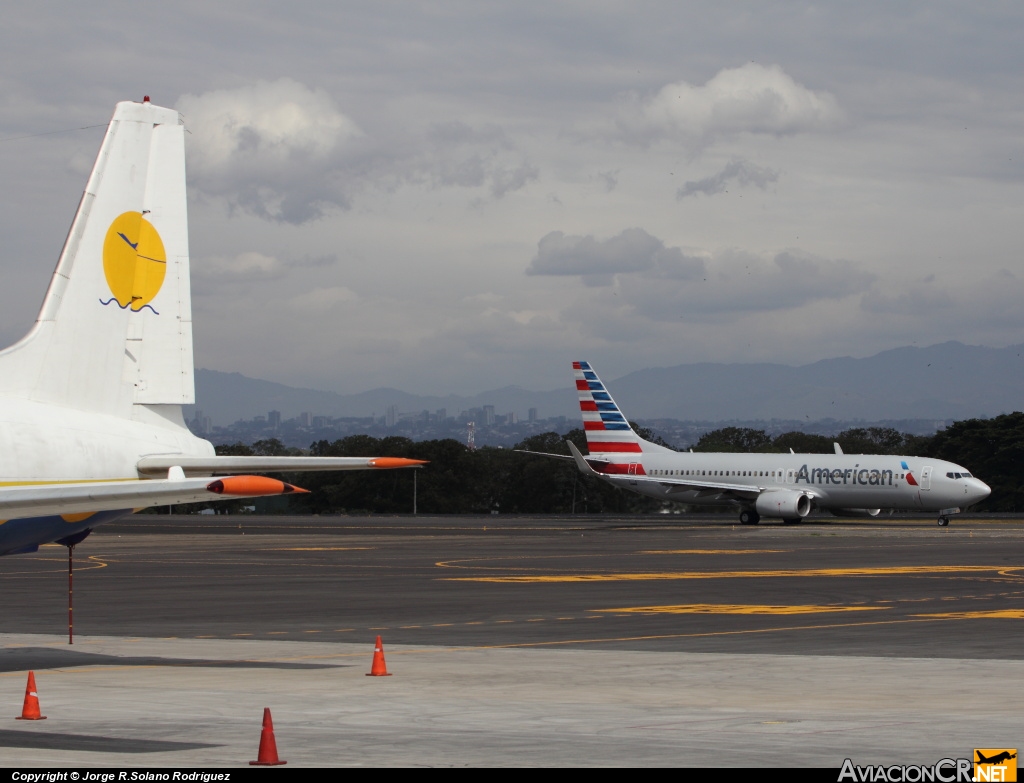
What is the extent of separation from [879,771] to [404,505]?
407 feet

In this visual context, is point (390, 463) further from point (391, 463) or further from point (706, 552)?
point (706, 552)

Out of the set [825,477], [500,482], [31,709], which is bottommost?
[31,709]

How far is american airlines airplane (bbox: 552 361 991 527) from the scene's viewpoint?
8131cm

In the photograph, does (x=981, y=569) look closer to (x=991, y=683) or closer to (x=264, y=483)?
(x=991, y=683)

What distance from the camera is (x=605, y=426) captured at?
94.1m

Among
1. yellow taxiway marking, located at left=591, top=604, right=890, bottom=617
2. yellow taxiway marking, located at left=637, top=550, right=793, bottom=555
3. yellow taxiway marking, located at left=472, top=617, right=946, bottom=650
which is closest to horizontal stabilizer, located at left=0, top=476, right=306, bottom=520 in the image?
yellow taxiway marking, located at left=472, top=617, right=946, bottom=650

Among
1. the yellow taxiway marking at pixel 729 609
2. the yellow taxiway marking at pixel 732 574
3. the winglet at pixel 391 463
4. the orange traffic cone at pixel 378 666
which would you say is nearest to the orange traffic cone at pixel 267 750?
the winglet at pixel 391 463

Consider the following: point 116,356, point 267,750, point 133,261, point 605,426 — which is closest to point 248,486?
point 267,750

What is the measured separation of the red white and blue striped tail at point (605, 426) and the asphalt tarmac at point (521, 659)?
41986 mm

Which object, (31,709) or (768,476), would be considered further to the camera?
(768,476)

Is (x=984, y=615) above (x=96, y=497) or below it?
→ below

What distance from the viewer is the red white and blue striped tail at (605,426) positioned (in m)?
93.9

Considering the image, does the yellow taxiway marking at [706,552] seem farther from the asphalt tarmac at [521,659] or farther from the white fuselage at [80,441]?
the white fuselage at [80,441]

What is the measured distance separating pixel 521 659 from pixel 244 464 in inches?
236
